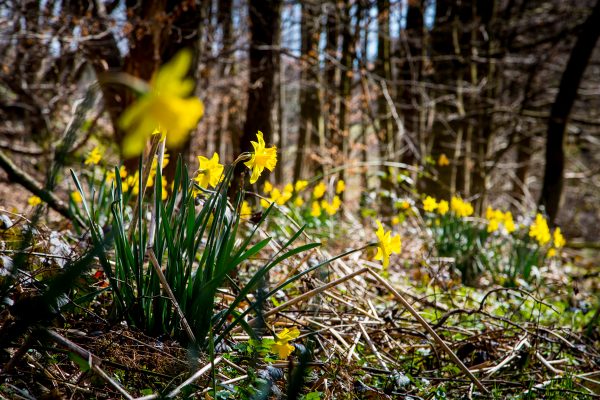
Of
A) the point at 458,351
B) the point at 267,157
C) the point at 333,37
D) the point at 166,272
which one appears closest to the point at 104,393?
the point at 166,272

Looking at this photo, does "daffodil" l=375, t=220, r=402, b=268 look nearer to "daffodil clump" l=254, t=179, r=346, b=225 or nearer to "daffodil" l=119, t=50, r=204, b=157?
"daffodil" l=119, t=50, r=204, b=157

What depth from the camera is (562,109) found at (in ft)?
19.9

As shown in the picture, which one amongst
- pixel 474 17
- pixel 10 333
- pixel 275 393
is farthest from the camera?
pixel 474 17

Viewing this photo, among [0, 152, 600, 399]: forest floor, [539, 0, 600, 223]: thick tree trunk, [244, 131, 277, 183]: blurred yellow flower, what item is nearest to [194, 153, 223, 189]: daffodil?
[244, 131, 277, 183]: blurred yellow flower

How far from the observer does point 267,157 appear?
1455 millimetres

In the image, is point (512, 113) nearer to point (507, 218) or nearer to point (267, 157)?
point (507, 218)

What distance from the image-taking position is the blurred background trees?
4785 millimetres

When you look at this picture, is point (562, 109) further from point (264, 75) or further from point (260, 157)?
point (260, 157)

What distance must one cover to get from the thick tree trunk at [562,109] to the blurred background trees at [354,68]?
16 mm

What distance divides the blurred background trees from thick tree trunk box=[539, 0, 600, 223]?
0.02m

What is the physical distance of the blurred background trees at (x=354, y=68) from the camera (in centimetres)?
479

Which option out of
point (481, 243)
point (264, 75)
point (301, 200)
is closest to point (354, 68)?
point (264, 75)

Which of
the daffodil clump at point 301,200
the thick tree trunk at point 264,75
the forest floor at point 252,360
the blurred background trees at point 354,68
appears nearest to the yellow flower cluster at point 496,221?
the blurred background trees at point 354,68

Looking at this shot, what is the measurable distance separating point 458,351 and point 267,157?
1.33m
